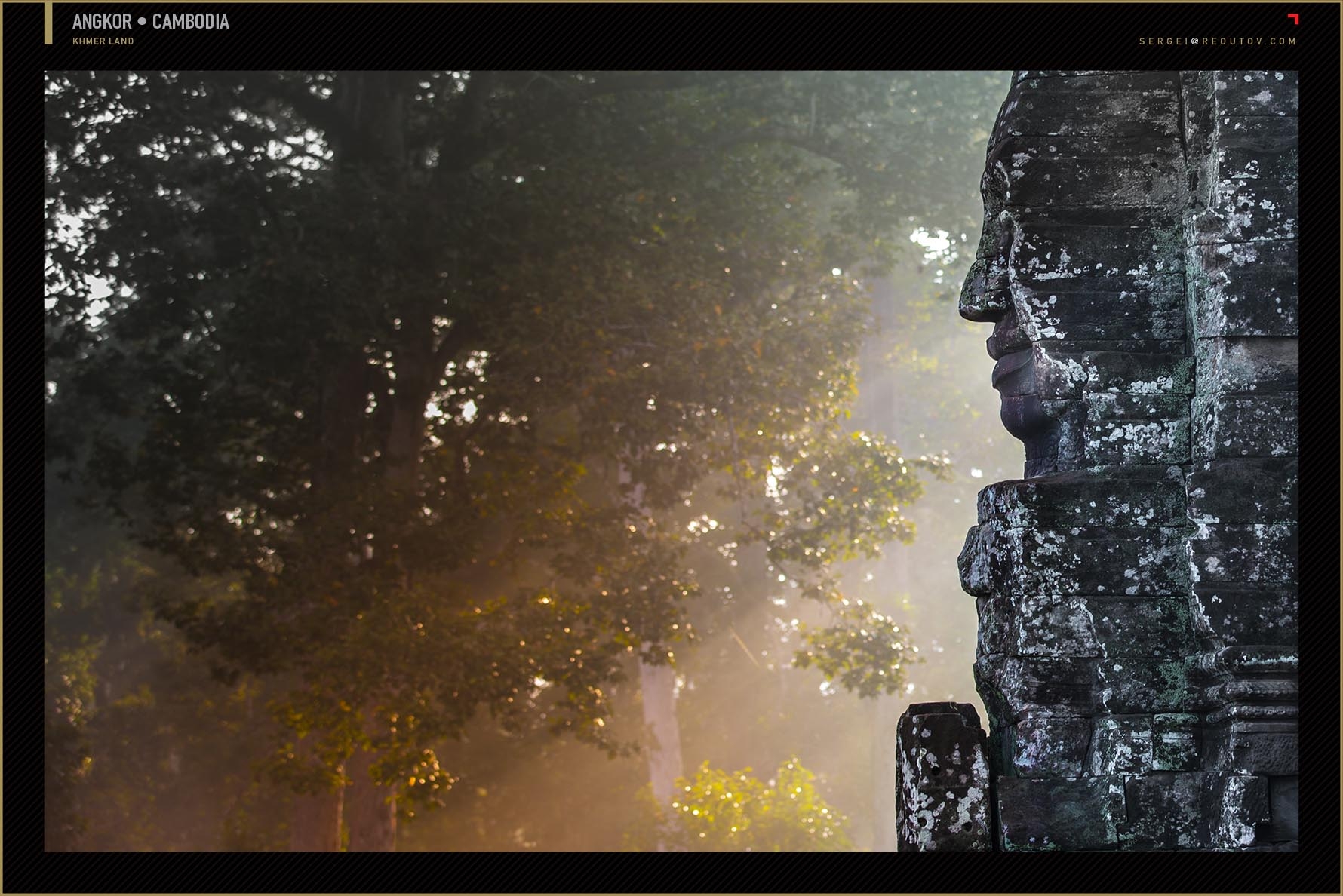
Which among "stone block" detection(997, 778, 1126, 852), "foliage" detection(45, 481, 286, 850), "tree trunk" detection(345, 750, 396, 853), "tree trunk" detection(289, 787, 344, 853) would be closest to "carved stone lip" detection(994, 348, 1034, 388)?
"stone block" detection(997, 778, 1126, 852)

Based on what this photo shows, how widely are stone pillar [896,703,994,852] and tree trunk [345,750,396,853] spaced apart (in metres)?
8.18

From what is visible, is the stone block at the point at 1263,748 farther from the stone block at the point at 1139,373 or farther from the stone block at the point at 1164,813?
the stone block at the point at 1139,373

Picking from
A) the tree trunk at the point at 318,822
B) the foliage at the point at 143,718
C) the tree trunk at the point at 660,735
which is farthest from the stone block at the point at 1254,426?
the tree trunk at the point at 660,735

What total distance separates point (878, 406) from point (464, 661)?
49.6 feet

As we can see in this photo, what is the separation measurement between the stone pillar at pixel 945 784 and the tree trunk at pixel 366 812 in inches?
322

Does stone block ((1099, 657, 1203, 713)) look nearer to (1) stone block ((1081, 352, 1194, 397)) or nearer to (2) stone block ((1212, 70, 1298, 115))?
(1) stone block ((1081, 352, 1194, 397))

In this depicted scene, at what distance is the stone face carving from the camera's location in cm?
260

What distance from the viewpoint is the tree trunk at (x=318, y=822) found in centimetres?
1002

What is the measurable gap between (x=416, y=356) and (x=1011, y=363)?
775 centimetres

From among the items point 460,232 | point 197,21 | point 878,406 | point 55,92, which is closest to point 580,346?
point 460,232

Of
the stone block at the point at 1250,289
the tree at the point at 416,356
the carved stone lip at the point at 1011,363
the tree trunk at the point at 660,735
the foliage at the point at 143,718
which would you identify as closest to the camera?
the stone block at the point at 1250,289

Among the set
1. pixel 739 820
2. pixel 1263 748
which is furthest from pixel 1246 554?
pixel 739 820

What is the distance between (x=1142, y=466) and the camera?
2793mm

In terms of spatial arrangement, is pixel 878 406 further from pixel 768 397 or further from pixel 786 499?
pixel 768 397
